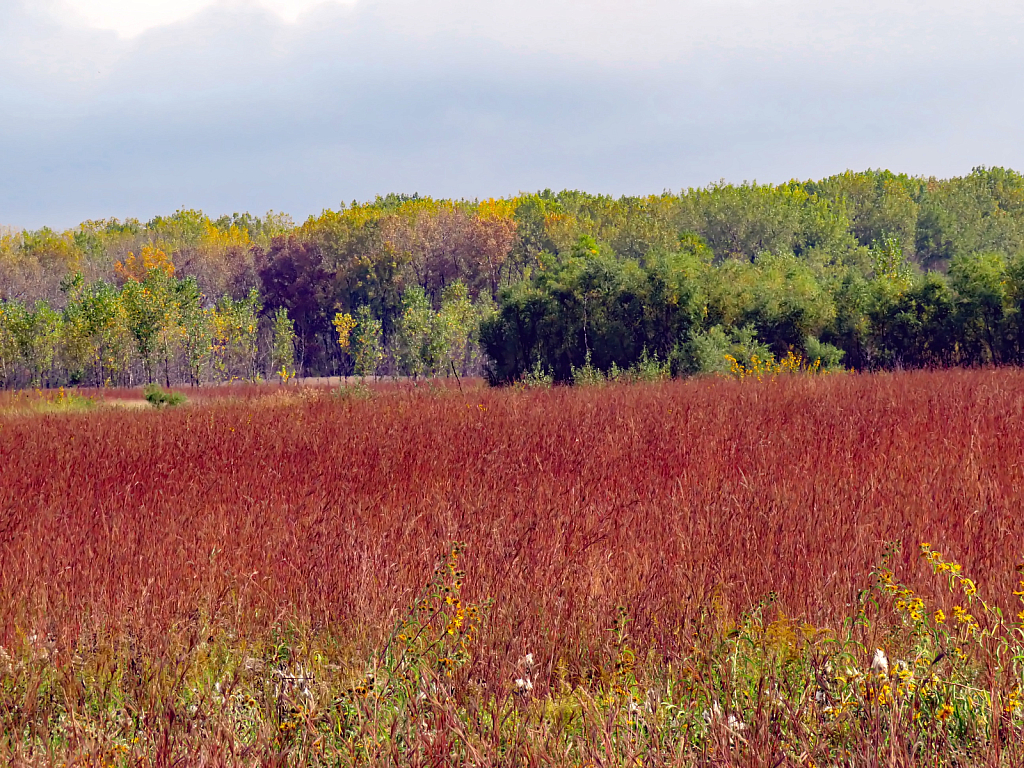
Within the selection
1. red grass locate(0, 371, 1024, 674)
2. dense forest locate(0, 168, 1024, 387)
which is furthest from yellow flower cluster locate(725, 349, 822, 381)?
red grass locate(0, 371, 1024, 674)

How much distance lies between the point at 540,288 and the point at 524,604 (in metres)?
26.4

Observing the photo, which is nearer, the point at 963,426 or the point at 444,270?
the point at 963,426

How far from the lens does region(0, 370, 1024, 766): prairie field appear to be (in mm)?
2094

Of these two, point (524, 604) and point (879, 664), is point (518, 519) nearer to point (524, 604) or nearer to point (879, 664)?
point (524, 604)

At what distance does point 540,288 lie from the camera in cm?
2927

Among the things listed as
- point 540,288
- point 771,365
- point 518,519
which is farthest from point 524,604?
point 540,288

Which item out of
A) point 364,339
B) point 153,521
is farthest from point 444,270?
point 153,521

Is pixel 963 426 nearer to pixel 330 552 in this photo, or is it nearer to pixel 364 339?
pixel 330 552

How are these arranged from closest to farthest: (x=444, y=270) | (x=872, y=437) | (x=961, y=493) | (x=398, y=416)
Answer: (x=961, y=493) < (x=872, y=437) < (x=398, y=416) < (x=444, y=270)

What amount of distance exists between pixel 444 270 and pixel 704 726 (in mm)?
69632

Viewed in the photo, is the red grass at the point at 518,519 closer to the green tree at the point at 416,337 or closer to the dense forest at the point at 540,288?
the dense forest at the point at 540,288

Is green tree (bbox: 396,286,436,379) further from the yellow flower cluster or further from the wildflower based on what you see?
the wildflower

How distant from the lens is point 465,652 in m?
2.77

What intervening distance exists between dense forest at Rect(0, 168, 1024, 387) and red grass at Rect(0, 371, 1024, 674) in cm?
1385
